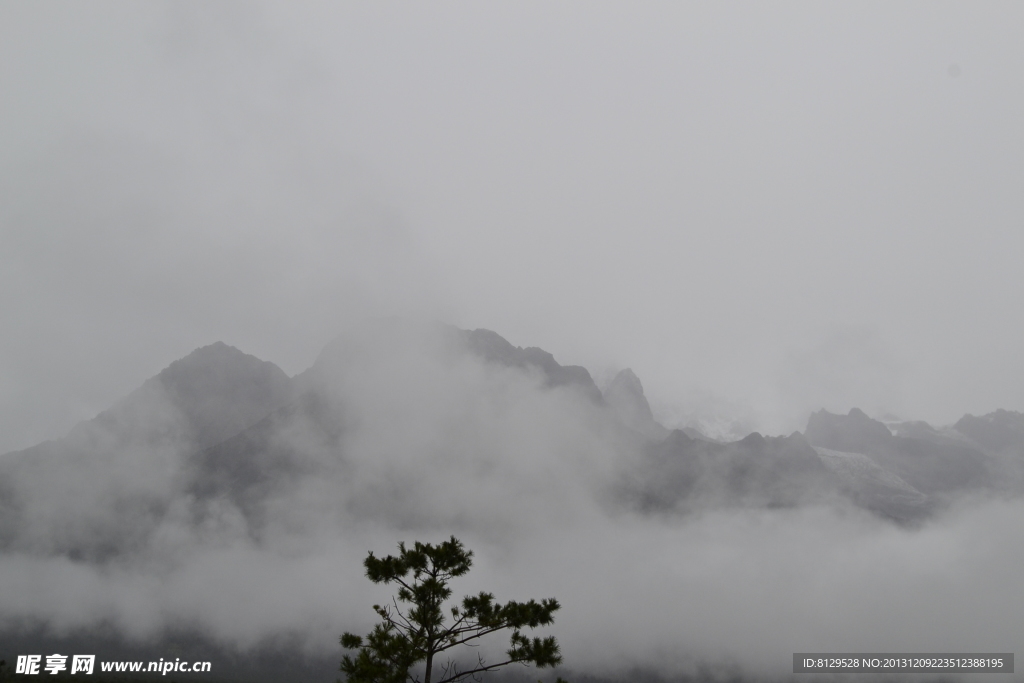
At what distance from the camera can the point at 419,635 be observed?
3319 cm

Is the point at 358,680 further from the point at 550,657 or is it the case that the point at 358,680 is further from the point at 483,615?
the point at 550,657

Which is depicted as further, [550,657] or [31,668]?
[31,668]

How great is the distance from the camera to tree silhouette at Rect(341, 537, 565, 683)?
32.3m

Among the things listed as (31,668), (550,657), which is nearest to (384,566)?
(550,657)

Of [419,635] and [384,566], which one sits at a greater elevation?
[384,566]

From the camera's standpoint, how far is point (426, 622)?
33000 mm

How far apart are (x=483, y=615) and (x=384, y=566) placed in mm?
5694

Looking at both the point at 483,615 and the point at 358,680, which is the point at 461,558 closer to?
the point at 483,615

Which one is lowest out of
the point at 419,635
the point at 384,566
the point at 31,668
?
the point at 31,668

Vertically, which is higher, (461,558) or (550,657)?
(461,558)

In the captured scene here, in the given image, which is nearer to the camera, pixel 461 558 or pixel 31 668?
pixel 461 558

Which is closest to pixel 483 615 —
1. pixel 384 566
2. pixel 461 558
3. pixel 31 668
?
pixel 461 558

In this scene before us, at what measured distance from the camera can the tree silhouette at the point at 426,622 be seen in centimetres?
3231

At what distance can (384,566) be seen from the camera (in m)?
32.9
